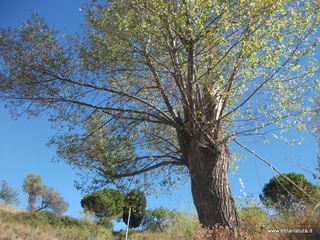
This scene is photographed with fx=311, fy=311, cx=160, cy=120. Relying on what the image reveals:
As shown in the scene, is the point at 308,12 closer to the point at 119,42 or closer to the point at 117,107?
the point at 119,42

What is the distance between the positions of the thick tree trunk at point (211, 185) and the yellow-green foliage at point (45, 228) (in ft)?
21.3

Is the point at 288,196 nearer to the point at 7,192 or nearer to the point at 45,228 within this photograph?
the point at 45,228

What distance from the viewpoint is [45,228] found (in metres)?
13.1

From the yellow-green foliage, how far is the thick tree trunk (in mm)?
6491

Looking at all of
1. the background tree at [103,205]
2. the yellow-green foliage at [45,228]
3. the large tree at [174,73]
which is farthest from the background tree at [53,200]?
the large tree at [174,73]

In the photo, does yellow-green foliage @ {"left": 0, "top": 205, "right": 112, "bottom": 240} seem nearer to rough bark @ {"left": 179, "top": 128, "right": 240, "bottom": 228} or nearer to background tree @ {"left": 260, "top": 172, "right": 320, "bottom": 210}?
rough bark @ {"left": 179, "top": 128, "right": 240, "bottom": 228}

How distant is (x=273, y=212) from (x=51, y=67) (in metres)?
5.60

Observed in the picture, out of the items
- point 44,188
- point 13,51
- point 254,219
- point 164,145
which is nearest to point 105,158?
point 164,145

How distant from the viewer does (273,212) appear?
5.98 meters

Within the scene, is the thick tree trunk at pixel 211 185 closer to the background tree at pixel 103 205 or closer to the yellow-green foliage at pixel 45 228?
the yellow-green foliage at pixel 45 228

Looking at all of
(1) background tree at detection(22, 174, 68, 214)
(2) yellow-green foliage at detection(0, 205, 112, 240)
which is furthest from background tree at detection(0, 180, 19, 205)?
(2) yellow-green foliage at detection(0, 205, 112, 240)

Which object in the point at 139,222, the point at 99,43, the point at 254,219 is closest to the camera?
the point at 254,219

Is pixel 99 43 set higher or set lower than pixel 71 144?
higher

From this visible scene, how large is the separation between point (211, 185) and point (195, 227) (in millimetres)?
2580
